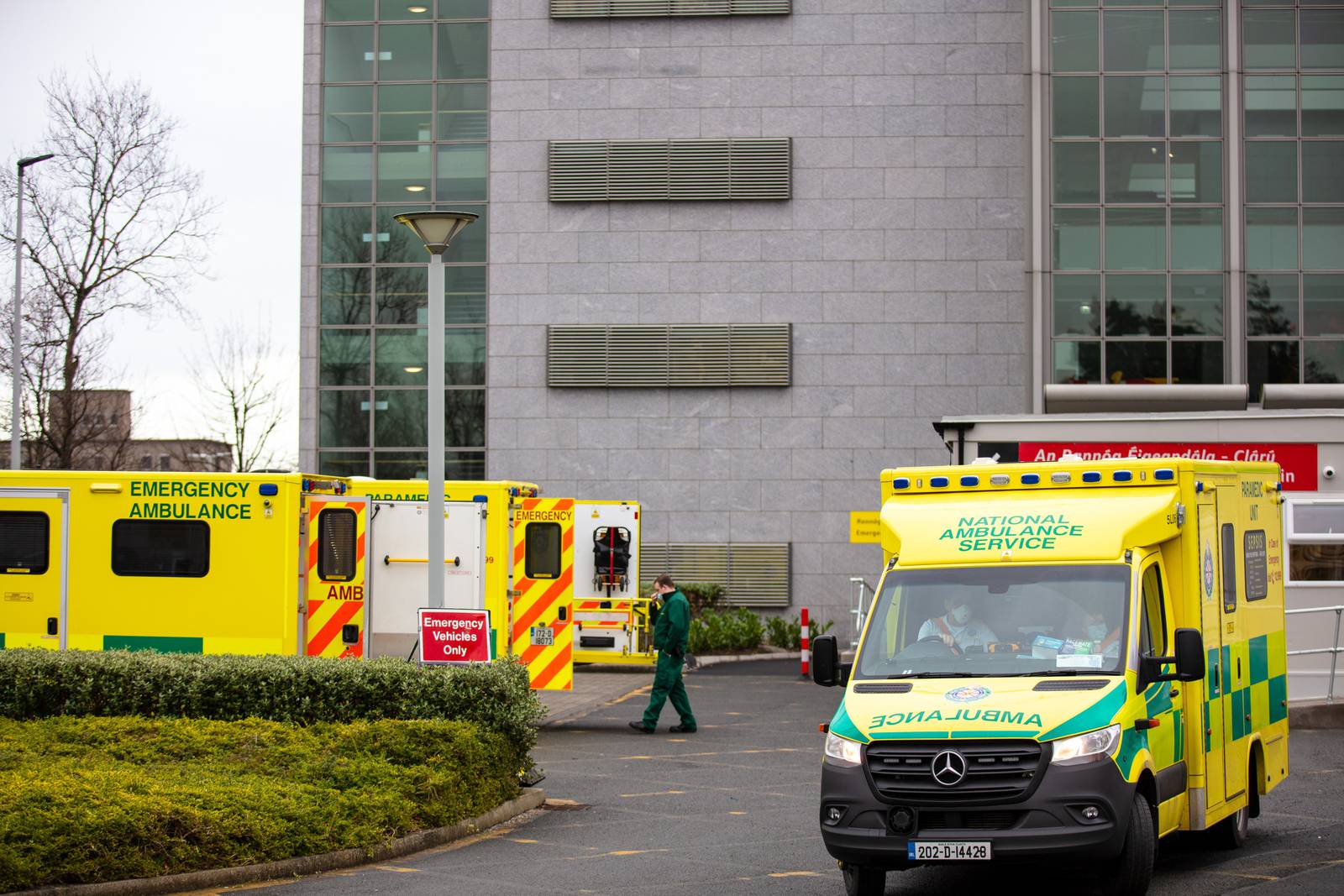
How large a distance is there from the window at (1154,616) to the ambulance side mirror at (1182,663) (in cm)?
27

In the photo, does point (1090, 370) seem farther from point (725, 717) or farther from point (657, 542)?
point (725, 717)

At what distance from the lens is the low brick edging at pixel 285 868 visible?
9.50m

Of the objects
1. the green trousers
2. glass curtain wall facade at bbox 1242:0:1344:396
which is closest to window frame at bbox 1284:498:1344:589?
the green trousers

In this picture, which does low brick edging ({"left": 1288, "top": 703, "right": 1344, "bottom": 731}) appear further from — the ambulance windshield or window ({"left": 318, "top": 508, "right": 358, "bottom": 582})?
window ({"left": 318, "top": 508, "right": 358, "bottom": 582})

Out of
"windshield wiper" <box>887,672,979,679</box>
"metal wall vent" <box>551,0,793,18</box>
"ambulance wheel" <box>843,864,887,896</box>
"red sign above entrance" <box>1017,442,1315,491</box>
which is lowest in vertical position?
"ambulance wheel" <box>843,864,887,896</box>

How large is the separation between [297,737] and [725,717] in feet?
27.2

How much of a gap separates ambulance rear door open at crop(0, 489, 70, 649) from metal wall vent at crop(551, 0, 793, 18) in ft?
65.7

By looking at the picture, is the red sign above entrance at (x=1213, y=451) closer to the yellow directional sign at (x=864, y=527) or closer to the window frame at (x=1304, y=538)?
the window frame at (x=1304, y=538)

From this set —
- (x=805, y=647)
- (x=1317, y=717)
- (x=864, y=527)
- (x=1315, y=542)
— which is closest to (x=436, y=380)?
(x=864, y=527)

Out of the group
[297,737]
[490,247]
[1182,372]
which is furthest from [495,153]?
[297,737]

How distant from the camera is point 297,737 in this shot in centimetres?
1275

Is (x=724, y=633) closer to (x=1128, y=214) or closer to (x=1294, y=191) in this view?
(x=1128, y=214)

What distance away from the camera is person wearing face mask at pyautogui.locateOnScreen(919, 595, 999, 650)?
973 cm

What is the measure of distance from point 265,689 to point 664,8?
2336 centimetres
